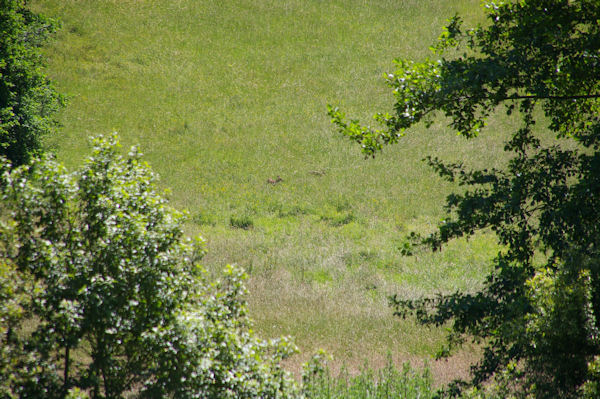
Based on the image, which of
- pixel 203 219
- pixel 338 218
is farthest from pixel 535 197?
pixel 203 219

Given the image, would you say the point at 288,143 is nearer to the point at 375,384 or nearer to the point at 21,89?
the point at 21,89

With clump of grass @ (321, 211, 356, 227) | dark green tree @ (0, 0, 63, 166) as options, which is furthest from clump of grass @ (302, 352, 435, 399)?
dark green tree @ (0, 0, 63, 166)

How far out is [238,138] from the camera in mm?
33344

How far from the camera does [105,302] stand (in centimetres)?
577

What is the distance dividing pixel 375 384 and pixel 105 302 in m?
6.60

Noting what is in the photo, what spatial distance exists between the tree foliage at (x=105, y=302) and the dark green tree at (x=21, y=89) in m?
15.0

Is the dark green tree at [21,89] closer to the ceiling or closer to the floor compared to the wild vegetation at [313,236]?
closer to the ceiling

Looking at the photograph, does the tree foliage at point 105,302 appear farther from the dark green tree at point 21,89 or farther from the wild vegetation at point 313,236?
the dark green tree at point 21,89

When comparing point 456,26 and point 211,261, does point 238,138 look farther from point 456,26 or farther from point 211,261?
point 456,26

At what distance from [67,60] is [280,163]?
20.6 meters

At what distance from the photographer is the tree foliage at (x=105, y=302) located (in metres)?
5.62

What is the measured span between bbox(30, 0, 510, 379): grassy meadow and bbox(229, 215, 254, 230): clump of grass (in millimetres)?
105

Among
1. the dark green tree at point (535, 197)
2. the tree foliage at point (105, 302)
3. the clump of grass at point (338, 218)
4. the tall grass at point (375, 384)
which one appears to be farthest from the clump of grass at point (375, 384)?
the clump of grass at point (338, 218)

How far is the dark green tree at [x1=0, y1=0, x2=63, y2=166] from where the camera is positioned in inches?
763
